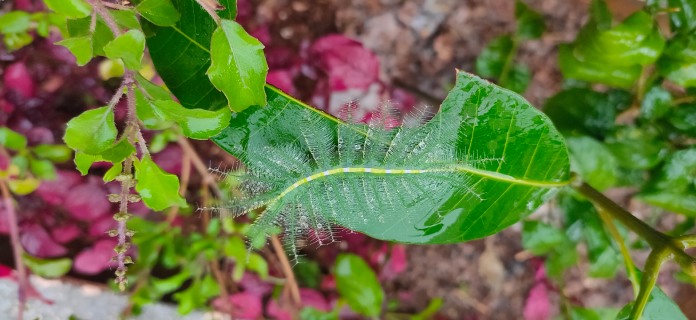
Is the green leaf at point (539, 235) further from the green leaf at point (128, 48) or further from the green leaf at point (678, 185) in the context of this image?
the green leaf at point (128, 48)

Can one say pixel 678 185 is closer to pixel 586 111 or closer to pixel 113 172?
pixel 586 111

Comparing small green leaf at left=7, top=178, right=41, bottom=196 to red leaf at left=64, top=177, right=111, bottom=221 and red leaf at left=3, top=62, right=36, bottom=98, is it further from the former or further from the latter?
red leaf at left=3, top=62, right=36, bottom=98

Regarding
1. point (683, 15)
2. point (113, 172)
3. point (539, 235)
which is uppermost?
point (683, 15)

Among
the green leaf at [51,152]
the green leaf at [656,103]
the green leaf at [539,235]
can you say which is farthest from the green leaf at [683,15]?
the green leaf at [51,152]

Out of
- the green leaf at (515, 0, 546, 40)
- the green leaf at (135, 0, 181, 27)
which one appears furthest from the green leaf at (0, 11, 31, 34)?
the green leaf at (515, 0, 546, 40)

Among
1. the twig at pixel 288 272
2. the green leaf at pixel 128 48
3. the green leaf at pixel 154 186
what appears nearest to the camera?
the green leaf at pixel 128 48

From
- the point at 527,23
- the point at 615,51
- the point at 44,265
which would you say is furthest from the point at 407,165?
the point at 44,265
